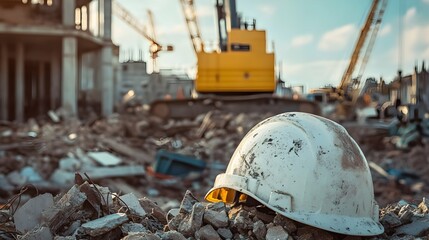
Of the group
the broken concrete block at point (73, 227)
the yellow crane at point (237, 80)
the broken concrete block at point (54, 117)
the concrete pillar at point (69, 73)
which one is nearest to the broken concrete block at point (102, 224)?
the broken concrete block at point (73, 227)

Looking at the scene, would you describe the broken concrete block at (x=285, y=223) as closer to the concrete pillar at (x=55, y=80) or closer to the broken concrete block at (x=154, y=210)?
the broken concrete block at (x=154, y=210)

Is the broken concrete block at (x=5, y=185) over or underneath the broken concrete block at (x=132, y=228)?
underneath

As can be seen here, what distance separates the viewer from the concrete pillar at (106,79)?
85.6 ft

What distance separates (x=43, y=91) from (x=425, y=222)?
25726mm

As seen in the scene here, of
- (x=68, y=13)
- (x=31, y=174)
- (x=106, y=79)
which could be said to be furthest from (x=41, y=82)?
(x=31, y=174)

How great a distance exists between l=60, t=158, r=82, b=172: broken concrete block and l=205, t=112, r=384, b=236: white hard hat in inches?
305

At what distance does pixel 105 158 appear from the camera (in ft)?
39.0

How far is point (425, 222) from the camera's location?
370 centimetres

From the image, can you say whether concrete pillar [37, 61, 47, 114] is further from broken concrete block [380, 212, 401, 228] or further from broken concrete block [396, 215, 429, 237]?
broken concrete block [396, 215, 429, 237]

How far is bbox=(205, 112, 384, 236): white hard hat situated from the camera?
345 centimetres

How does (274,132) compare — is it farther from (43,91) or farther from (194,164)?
(43,91)

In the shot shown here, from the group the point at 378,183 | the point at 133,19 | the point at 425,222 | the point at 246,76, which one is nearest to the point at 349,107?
the point at 246,76

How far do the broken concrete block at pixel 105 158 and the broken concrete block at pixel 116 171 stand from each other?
30 centimetres

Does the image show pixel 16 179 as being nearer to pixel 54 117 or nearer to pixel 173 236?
pixel 173 236
